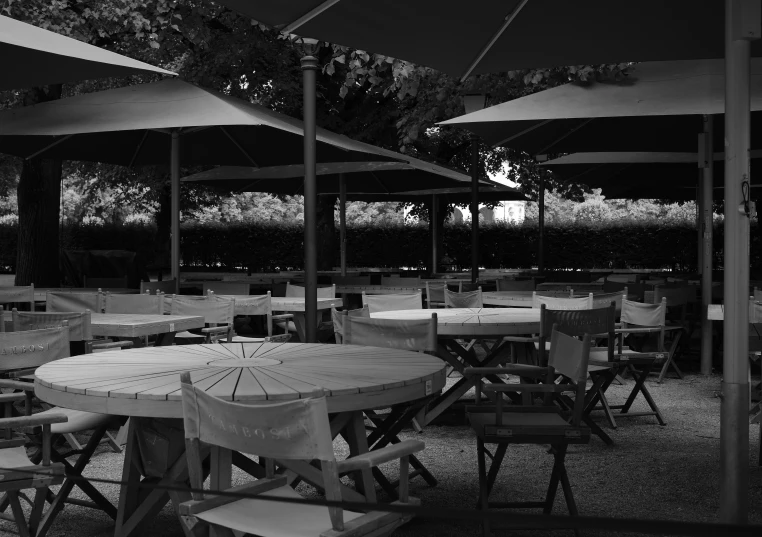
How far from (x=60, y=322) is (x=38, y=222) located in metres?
9.53

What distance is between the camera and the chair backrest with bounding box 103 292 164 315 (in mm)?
6801

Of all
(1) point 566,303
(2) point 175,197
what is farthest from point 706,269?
(2) point 175,197

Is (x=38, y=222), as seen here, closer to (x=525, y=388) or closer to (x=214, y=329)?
(x=214, y=329)

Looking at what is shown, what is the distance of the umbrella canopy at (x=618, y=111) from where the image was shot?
6777 mm

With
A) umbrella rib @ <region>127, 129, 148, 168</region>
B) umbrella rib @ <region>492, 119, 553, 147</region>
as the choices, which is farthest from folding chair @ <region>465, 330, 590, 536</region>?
umbrella rib @ <region>127, 129, 148, 168</region>

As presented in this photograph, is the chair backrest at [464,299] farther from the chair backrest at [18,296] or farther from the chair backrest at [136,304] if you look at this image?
the chair backrest at [18,296]

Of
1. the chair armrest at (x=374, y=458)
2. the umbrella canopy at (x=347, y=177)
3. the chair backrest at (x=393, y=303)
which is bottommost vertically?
the chair armrest at (x=374, y=458)

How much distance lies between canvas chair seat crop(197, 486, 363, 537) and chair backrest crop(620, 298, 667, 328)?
202 inches

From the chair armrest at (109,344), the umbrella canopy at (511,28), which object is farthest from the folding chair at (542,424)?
the chair armrest at (109,344)

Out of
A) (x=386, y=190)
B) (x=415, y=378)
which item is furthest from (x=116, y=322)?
(x=386, y=190)

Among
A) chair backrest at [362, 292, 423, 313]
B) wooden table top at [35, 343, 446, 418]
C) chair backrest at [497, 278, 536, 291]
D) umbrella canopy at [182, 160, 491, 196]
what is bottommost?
wooden table top at [35, 343, 446, 418]

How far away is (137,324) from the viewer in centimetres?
570

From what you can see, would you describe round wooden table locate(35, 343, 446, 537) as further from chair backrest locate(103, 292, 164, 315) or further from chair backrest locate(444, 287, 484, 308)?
chair backrest locate(444, 287, 484, 308)

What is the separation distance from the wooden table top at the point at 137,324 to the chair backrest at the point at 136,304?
0.43 m
